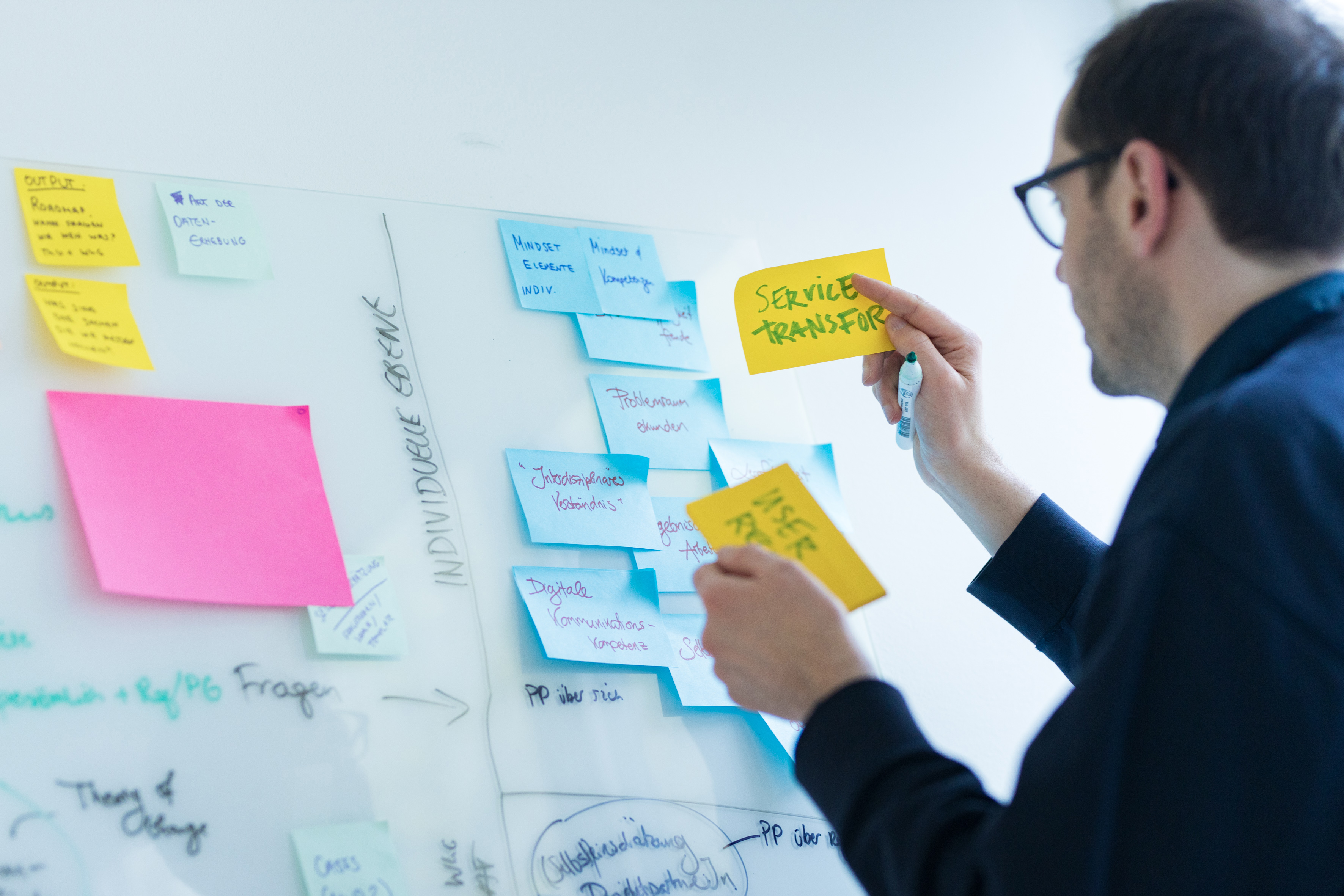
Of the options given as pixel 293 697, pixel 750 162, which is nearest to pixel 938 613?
pixel 750 162

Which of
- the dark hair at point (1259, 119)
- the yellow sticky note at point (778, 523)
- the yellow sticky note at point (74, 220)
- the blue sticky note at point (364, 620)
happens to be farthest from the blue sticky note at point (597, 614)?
the dark hair at point (1259, 119)

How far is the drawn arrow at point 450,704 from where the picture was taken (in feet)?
2.96

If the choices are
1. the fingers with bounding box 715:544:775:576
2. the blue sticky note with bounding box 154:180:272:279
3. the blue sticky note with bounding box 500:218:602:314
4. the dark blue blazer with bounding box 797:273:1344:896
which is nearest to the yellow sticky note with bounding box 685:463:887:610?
the fingers with bounding box 715:544:775:576

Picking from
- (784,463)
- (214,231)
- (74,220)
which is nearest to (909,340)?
(784,463)

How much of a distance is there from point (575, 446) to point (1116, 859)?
2.19 ft

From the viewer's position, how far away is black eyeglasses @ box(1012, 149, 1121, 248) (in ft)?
2.69

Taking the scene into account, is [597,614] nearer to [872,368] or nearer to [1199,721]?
[872,368]

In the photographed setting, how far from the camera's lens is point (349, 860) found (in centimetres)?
82

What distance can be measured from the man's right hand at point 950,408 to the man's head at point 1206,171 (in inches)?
10.7

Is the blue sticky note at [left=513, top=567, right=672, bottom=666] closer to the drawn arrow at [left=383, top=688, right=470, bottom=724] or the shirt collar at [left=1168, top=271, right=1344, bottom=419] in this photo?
the drawn arrow at [left=383, top=688, right=470, bottom=724]

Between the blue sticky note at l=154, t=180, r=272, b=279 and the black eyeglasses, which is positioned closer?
the black eyeglasses

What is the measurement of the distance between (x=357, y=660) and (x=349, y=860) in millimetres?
168

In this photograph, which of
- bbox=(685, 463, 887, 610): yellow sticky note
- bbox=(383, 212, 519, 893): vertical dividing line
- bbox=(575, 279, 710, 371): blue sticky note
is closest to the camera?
bbox=(685, 463, 887, 610): yellow sticky note

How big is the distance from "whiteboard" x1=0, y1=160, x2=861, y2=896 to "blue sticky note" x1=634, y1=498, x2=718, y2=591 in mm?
20
